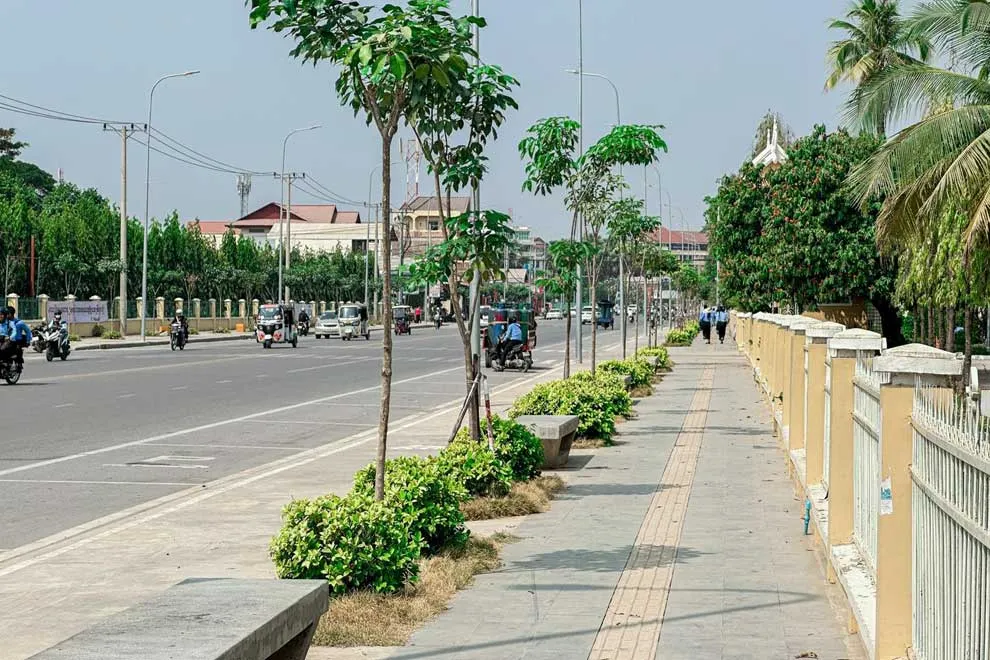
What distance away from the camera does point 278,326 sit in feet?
191

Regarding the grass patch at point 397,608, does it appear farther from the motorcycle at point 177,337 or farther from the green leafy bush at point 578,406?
the motorcycle at point 177,337

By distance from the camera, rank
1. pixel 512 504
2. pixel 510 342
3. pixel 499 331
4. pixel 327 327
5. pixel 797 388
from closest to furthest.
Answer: pixel 512 504 < pixel 797 388 < pixel 510 342 < pixel 499 331 < pixel 327 327

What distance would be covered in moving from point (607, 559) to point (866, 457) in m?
2.46

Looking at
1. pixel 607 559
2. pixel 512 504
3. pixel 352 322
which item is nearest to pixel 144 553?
pixel 512 504

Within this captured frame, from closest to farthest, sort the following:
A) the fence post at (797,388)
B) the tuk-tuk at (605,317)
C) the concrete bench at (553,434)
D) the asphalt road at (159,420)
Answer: the asphalt road at (159,420), the fence post at (797,388), the concrete bench at (553,434), the tuk-tuk at (605,317)

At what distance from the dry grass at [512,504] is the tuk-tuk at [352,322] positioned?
189 ft

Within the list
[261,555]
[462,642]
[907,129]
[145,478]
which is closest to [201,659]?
[462,642]

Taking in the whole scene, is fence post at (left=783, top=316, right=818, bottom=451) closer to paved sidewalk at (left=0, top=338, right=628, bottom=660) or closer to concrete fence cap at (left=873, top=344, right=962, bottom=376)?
paved sidewalk at (left=0, top=338, right=628, bottom=660)

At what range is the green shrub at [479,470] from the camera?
12.0m

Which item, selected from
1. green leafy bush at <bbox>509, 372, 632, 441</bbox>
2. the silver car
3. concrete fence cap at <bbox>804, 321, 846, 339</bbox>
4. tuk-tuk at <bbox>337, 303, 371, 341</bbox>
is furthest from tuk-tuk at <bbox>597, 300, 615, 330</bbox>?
concrete fence cap at <bbox>804, 321, 846, 339</bbox>

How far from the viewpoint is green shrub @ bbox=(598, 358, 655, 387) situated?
2795cm

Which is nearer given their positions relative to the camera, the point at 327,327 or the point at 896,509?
the point at 896,509

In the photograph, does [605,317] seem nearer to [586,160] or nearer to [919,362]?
[586,160]

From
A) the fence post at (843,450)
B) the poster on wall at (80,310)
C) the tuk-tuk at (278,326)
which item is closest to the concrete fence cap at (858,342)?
the fence post at (843,450)
